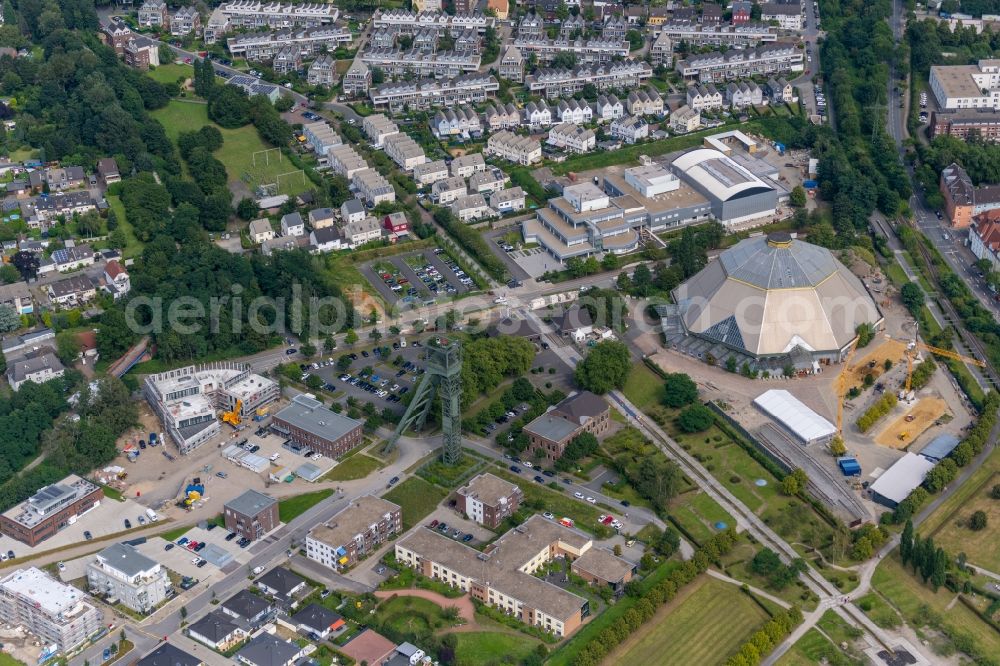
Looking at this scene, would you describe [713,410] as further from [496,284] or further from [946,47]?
[946,47]

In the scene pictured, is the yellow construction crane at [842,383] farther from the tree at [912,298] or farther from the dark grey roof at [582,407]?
the dark grey roof at [582,407]

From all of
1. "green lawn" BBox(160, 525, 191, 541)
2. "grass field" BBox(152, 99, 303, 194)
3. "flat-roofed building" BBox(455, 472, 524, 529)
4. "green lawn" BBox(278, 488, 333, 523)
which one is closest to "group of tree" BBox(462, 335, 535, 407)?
"flat-roofed building" BBox(455, 472, 524, 529)

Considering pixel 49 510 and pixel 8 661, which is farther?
pixel 49 510

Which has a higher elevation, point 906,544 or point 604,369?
point 604,369

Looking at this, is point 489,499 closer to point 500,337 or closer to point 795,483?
point 500,337

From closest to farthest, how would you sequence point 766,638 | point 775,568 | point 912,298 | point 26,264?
point 766,638
point 775,568
point 912,298
point 26,264

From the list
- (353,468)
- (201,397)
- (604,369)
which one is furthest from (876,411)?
(201,397)

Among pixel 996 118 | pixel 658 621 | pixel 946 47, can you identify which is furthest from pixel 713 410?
pixel 946 47
